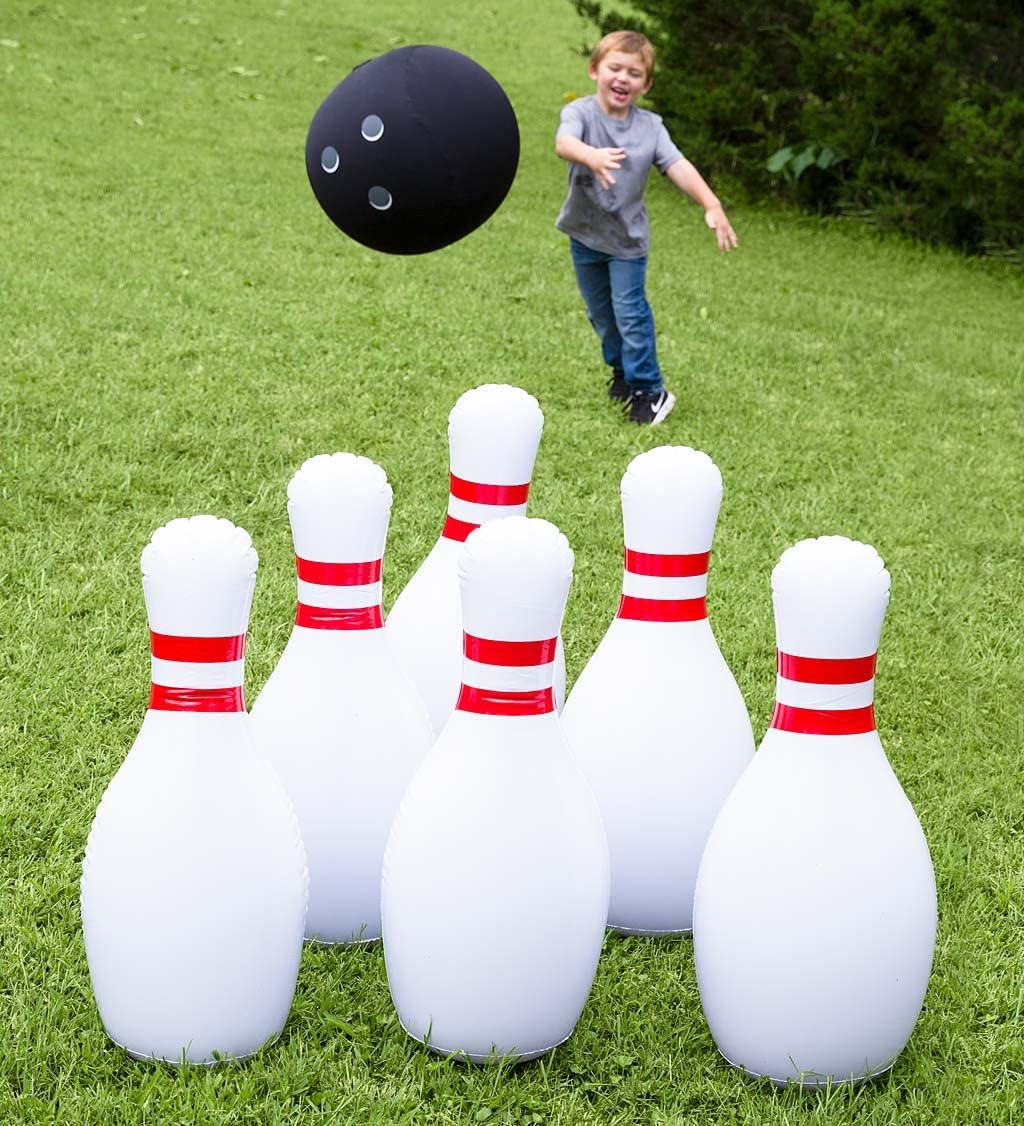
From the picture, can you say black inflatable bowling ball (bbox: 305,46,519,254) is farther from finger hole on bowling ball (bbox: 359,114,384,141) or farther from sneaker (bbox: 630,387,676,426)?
sneaker (bbox: 630,387,676,426)

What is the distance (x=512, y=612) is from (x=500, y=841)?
29cm

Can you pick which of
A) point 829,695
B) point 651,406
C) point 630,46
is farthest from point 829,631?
point 630,46

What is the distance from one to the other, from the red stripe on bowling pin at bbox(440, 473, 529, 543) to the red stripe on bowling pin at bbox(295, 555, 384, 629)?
0.98 ft

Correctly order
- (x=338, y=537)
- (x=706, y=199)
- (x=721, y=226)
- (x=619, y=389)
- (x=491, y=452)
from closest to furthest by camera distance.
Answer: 1. (x=338, y=537)
2. (x=491, y=452)
3. (x=721, y=226)
4. (x=706, y=199)
5. (x=619, y=389)

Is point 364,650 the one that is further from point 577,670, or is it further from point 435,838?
point 577,670

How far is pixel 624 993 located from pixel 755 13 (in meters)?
7.14

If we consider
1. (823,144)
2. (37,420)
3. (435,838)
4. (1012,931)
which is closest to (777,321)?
(823,144)

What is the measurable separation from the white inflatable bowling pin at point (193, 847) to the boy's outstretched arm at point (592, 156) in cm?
281

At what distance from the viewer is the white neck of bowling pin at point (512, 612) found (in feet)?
6.44

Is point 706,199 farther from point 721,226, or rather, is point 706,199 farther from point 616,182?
point 616,182

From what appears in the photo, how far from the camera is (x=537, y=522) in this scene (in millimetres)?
2041

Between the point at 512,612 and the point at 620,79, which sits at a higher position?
the point at 512,612

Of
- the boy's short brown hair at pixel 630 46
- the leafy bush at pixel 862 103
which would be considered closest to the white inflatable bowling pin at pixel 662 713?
the boy's short brown hair at pixel 630 46

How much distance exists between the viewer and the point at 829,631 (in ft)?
6.56
